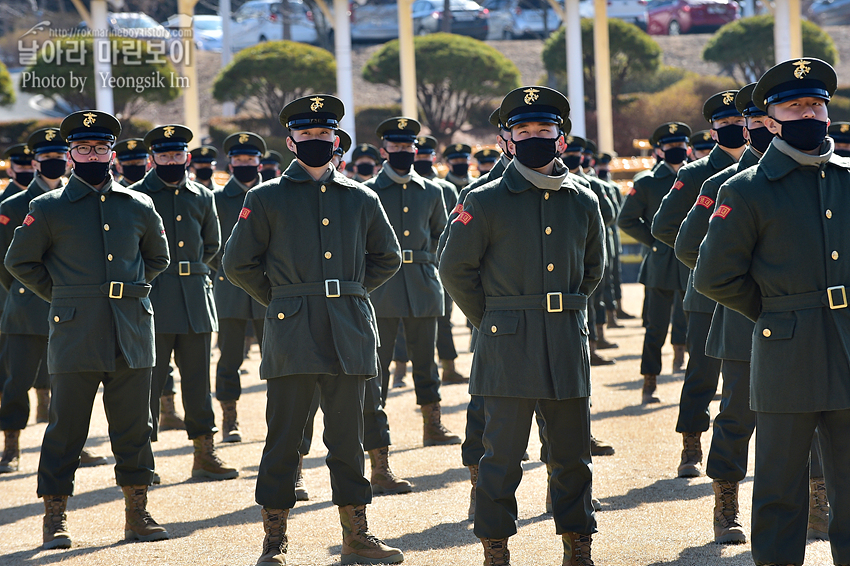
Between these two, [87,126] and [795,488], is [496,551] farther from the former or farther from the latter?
[87,126]

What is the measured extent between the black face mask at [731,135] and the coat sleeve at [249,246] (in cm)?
286

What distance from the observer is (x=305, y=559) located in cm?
549

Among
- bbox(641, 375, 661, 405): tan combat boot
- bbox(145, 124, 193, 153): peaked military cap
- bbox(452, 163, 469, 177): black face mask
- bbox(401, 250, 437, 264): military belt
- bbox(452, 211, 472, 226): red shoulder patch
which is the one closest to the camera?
bbox(452, 211, 472, 226): red shoulder patch

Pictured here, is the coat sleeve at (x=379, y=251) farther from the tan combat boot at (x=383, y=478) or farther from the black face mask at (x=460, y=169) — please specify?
the black face mask at (x=460, y=169)

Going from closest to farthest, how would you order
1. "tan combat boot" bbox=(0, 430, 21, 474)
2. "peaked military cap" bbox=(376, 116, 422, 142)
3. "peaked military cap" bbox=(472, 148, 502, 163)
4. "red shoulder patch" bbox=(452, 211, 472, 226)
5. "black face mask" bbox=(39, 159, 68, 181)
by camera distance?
1. "red shoulder patch" bbox=(452, 211, 472, 226)
2. "black face mask" bbox=(39, 159, 68, 181)
3. "peaked military cap" bbox=(376, 116, 422, 142)
4. "tan combat boot" bbox=(0, 430, 21, 474)
5. "peaked military cap" bbox=(472, 148, 502, 163)

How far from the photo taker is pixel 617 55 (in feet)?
117

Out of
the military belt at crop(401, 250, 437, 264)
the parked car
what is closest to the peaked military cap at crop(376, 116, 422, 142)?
the military belt at crop(401, 250, 437, 264)

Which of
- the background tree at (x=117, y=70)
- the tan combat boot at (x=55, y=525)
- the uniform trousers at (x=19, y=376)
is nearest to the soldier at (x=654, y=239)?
the uniform trousers at (x=19, y=376)

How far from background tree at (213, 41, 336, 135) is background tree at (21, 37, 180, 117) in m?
1.78

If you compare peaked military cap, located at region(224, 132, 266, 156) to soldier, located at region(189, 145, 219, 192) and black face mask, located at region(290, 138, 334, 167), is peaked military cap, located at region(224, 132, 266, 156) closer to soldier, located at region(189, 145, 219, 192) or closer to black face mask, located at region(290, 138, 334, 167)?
soldier, located at region(189, 145, 219, 192)

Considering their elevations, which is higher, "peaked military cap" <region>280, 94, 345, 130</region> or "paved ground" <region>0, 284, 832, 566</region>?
"peaked military cap" <region>280, 94, 345, 130</region>

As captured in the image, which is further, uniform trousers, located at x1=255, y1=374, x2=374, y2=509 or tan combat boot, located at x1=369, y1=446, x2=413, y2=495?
tan combat boot, located at x1=369, y1=446, x2=413, y2=495

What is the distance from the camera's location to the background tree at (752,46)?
35.2 meters

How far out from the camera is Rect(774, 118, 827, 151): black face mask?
4.24 m
